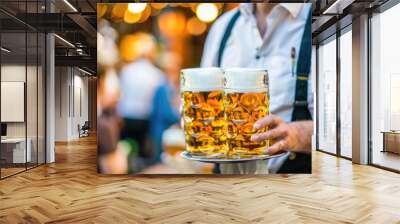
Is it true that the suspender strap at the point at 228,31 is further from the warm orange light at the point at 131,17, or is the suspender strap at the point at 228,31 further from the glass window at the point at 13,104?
the glass window at the point at 13,104

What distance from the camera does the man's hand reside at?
5578 millimetres

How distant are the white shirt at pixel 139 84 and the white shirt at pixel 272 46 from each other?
753 mm

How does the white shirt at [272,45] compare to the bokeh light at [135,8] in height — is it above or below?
below

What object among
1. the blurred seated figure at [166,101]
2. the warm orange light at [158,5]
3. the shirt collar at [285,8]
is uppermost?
the warm orange light at [158,5]

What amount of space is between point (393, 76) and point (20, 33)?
6.32 metres

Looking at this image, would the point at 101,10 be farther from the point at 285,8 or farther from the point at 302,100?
the point at 302,100

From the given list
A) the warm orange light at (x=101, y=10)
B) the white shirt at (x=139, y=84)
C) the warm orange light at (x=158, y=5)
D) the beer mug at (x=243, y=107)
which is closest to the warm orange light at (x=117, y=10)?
the warm orange light at (x=101, y=10)

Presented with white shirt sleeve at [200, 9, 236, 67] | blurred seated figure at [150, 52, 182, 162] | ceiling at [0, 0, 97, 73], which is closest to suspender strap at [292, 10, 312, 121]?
white shirt sleeve at [200, 9, 236, 67]

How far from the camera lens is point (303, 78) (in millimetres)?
6031

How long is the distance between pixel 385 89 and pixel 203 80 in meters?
4.08

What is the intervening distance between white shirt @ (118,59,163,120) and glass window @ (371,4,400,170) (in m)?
4.06

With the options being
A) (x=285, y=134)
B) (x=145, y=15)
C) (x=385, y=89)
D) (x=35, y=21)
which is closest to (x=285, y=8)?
(x=285, y=134)

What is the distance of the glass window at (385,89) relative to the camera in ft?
23.5

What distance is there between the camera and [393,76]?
7273 millimetres
